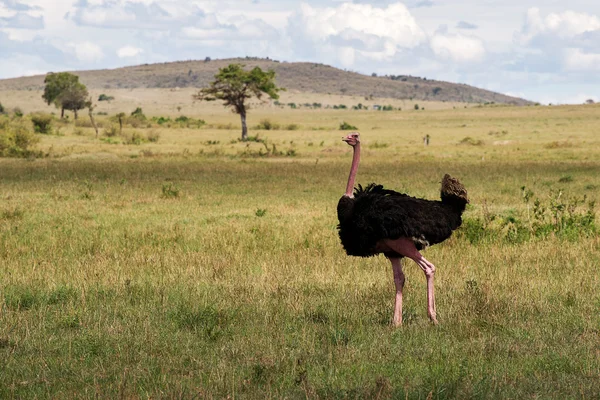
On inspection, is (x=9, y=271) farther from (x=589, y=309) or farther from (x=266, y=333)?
(x=589, y=309)

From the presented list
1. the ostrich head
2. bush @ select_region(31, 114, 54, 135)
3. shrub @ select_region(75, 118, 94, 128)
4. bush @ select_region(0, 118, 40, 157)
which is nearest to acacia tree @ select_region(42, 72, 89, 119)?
shrub @ select_region(75, 118, 94, 128)

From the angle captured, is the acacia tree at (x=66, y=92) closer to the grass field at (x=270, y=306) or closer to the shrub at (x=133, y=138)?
the shrub at (x=133, y=138)

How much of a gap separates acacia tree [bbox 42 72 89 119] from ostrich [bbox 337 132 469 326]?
8701 cm

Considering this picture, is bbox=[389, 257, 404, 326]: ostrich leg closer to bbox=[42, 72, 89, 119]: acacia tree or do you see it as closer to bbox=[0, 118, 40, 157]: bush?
bbox=[0, 118, 40, 157]: bush

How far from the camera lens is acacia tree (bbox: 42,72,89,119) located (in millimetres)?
92188

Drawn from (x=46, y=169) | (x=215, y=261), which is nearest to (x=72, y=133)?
(x=46, y=169)

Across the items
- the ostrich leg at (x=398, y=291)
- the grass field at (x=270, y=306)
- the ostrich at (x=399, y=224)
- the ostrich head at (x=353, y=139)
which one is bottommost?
the grass field at (x=270, y=306)

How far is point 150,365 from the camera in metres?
6.30

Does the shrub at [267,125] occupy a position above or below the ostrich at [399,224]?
below

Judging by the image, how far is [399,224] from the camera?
741 centimetres

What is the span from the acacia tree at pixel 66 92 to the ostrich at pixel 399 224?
285ft

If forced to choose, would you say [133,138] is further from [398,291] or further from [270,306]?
[398,291]

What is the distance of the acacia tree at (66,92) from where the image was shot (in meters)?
92.2

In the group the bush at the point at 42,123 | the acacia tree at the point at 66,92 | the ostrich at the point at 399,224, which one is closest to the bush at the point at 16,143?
the bush at the point at 42,123
